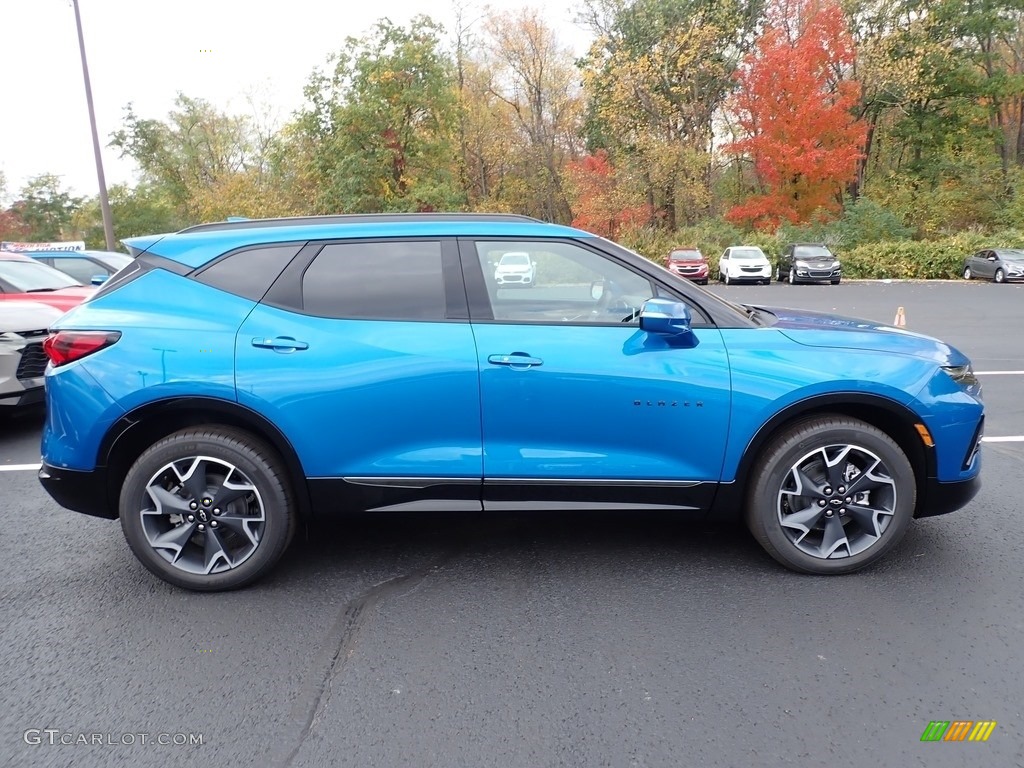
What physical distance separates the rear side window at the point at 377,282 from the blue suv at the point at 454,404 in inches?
0.4

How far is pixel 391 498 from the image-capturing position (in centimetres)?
353

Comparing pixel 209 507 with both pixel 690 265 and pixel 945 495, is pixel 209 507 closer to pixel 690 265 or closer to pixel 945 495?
pixel 945 495

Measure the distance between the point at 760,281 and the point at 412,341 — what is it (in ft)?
90.3

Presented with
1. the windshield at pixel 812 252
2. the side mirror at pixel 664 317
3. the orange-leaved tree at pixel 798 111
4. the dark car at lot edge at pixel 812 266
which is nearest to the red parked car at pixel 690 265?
the dark car at lot edge at pixel 812 266

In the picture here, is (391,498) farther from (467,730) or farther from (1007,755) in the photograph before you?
(1007,755)

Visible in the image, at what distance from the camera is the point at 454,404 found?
3.43m

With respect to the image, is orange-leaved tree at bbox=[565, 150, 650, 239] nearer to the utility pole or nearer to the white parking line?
the utility pole

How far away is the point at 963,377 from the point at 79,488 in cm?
432

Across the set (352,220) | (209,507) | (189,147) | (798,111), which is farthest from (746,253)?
(189,147)

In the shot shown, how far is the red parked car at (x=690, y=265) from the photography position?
2823 centimetres

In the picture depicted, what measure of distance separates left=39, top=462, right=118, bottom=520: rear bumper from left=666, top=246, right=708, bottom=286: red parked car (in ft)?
84.9

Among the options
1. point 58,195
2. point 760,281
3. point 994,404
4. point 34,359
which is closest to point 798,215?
point 760,281

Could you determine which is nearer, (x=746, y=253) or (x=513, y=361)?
(x=513, y=361)

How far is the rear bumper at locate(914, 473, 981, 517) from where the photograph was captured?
361 cm
